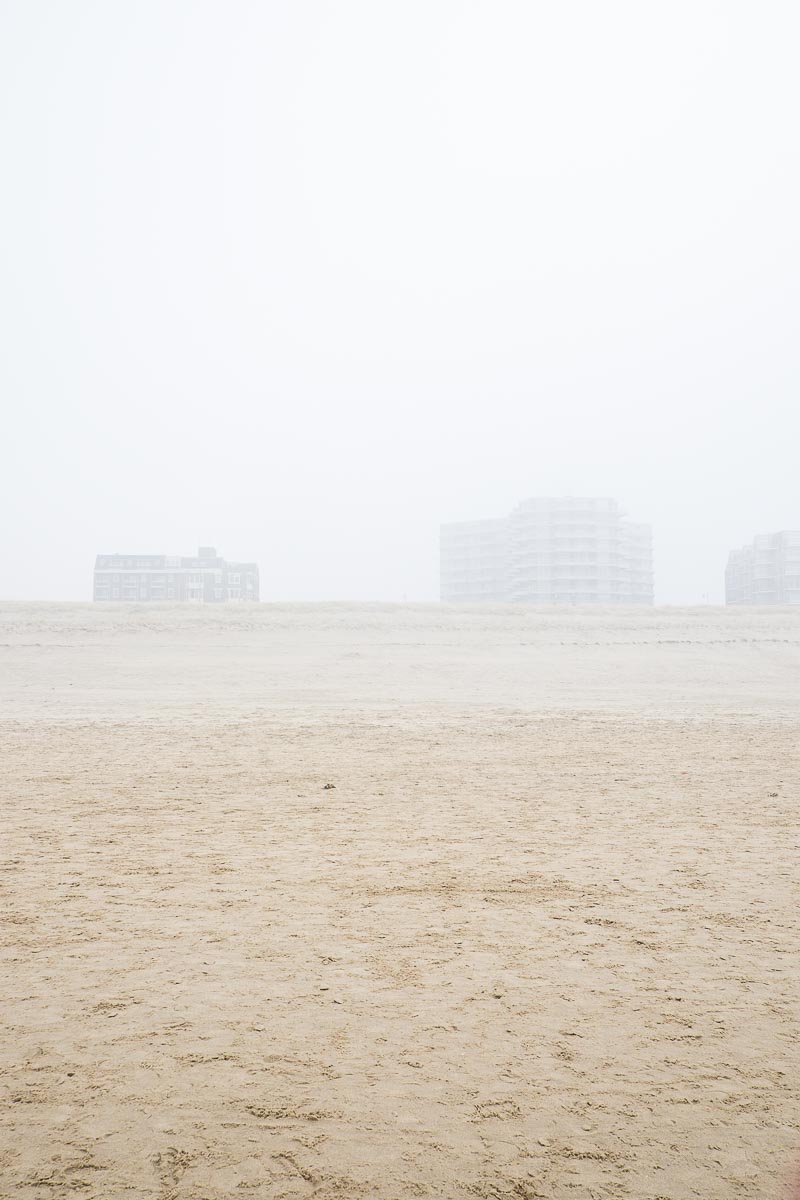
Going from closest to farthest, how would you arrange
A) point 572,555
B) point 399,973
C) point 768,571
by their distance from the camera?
point 399,973 → point 768,571 → point 572,555

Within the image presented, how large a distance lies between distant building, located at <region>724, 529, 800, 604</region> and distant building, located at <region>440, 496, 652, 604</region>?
12.4 meters

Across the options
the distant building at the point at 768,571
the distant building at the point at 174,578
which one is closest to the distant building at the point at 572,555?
the distant building at the point at 768,571

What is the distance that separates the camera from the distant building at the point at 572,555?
84625mm

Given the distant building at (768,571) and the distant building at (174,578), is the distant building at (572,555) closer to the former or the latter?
the distant building at (768,571)

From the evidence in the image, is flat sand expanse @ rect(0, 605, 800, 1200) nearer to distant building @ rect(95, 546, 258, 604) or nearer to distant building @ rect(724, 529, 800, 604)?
distant building @ rect(724, 529, 800, 604)

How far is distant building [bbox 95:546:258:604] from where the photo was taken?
86.1 metres

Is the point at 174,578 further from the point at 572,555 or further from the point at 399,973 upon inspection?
the point at 399,973

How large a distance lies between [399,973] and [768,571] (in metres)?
76.9

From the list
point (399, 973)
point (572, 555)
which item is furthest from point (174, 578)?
point (399, 973)

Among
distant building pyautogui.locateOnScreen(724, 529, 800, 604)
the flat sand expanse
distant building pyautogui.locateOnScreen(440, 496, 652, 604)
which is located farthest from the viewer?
distant building pyautogui.locateOnScreen(440, 496, 652, 604)

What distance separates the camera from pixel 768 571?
73.7 meters

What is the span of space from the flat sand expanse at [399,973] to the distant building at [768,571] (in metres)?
65.3

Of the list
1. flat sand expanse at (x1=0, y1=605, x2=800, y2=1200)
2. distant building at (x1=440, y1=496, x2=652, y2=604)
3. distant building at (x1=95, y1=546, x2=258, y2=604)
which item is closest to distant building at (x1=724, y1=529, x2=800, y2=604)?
distant building at (x1=440, y1=496, x2=652, y2=604)

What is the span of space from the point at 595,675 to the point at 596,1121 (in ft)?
74.5
